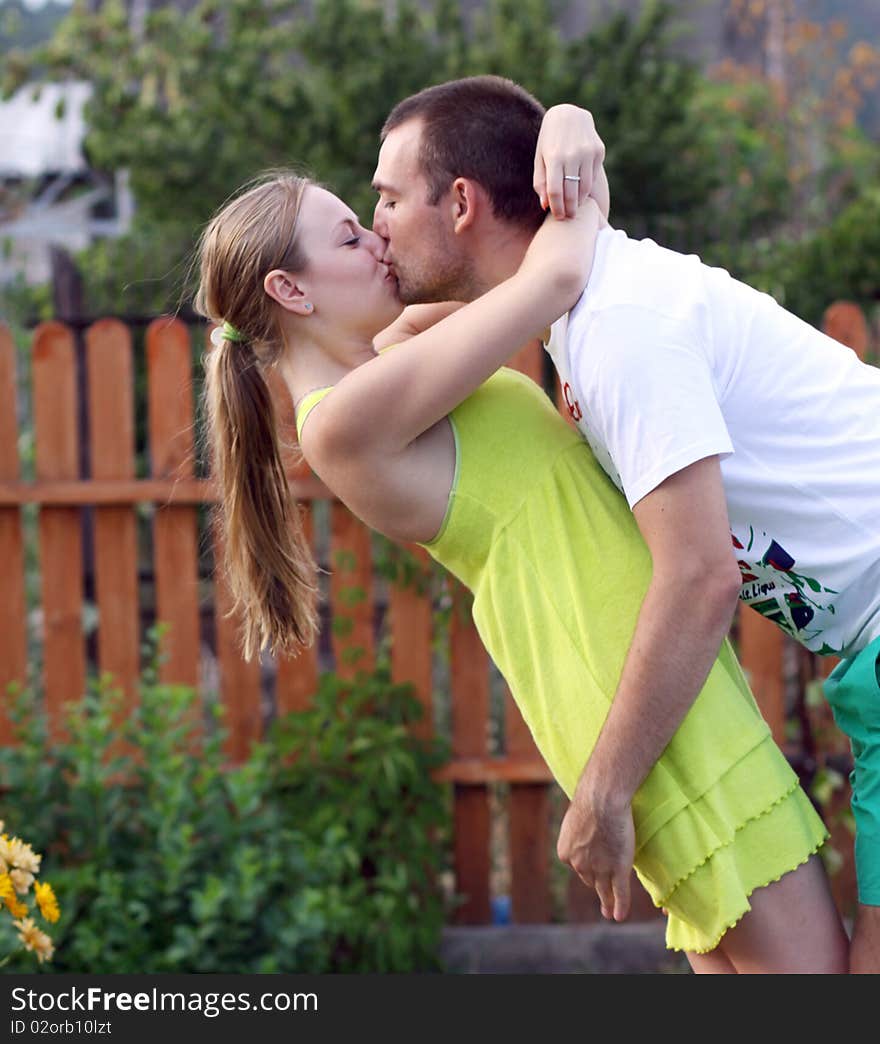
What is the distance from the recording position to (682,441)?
1645 mm

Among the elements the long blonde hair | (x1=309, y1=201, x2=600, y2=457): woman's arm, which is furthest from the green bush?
(x1=309, y1=201, x2=600, y2=457): woman's arm

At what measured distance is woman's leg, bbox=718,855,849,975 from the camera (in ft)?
5.85

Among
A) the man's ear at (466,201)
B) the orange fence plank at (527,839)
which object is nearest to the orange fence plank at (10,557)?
the orange fence plank at (527,839)

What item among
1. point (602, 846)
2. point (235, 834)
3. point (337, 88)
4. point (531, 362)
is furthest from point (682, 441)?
point (337, 88)

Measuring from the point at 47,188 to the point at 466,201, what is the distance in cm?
1174

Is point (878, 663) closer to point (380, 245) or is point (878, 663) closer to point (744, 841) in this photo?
point (744, 841)

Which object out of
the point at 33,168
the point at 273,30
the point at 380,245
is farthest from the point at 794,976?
the point at 33,168

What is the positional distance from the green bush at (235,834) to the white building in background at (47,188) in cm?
853

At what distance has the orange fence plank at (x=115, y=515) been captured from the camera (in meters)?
4.15

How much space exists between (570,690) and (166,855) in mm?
2003

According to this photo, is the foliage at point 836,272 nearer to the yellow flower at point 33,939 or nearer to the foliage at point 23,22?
the yellow flower at point 33,939

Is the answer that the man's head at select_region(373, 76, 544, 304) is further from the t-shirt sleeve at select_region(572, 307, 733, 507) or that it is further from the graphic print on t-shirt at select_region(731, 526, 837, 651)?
the graphic print on t-shirt at select_region(731, 526, 837, 651)

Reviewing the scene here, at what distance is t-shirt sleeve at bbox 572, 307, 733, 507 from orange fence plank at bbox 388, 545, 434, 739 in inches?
96.3

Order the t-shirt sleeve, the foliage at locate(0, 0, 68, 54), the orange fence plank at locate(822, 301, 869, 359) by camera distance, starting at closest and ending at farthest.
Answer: the t-shirt sleeve
the orange fence plank at locate(822, 301, 869, 359)
the foliage at locate(0, 0, 68, 54)
